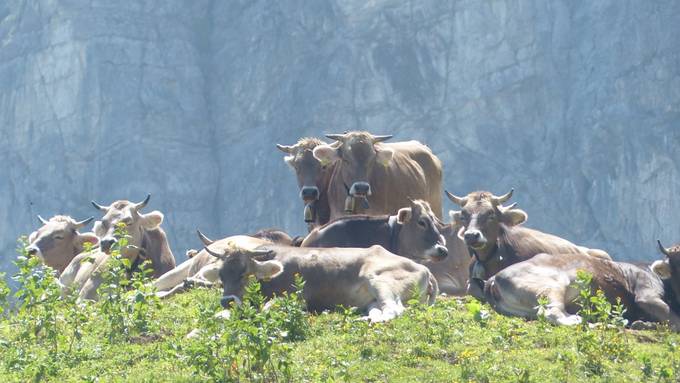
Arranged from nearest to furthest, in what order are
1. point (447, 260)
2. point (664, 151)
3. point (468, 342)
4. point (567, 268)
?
point (468, 342)
point (567, 268)
point (447, 260)
point (664, 151)

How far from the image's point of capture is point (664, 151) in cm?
10119

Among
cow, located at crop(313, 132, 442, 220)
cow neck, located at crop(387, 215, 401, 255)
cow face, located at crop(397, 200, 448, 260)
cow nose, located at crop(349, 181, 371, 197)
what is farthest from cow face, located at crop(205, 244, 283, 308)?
cow, located at crop(313, 132, 442, 220)

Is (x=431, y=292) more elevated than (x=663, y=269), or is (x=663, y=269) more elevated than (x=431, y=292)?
(x=663, y=269)

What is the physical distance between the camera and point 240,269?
55.3ft

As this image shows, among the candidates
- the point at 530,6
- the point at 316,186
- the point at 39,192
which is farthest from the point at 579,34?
the point at 316,186

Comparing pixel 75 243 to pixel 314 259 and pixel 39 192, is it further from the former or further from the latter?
pixel 39 192

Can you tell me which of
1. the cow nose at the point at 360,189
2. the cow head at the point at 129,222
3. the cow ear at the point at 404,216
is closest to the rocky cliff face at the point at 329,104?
the cow nose at the point at 360,189

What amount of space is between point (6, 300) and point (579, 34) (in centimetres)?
9571

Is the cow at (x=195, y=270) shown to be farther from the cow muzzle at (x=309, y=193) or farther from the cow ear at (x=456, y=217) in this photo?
the cow ear at (x=456, y=217)

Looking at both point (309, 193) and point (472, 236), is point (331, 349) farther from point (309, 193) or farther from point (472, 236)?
point (309, 193)

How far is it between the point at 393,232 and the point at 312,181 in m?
5.57

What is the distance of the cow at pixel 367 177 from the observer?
24797mm

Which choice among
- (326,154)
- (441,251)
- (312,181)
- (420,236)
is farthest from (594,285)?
(312,181)

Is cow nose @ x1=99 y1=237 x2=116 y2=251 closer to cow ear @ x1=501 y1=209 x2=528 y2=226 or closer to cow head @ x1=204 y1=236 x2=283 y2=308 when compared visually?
cow head @ x1=204 y1=236 x2=283 y2=308
